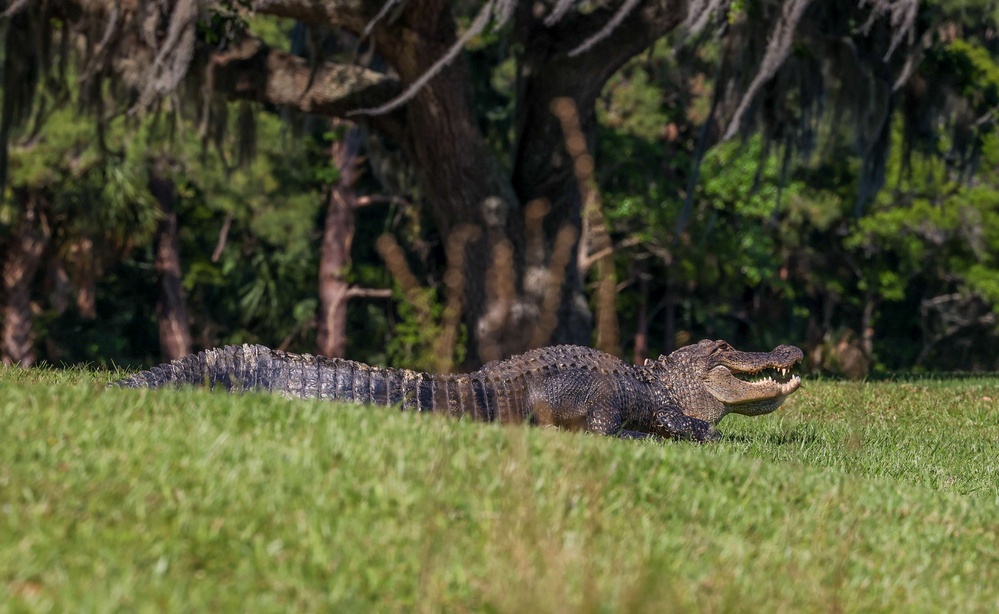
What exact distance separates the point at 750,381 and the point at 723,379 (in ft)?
0.61

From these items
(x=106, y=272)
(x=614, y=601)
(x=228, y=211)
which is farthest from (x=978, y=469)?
(x=106, y=272)

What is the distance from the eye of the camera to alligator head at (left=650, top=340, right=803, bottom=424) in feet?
32.0

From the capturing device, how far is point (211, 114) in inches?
703

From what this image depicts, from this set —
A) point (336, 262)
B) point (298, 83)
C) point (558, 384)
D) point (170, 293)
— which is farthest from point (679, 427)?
point (336, 262)

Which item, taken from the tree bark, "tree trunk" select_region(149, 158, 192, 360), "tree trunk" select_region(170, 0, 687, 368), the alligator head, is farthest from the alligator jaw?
"tree trunk" select_region(149, 158, 192, 360)

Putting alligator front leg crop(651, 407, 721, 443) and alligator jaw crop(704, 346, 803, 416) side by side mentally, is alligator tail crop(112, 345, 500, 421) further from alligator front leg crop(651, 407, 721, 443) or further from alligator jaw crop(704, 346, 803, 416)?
alligator jaw crop(704, 346, 803, 416)

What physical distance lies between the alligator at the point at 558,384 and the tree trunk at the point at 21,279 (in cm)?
2428

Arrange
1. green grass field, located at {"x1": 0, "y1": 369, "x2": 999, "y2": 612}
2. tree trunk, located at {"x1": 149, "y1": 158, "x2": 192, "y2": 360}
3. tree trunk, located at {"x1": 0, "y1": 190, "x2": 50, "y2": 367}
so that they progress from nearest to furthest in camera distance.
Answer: green grass field, located at {"x1": 0, "y1": 369, "x2": 999, "y2": 612} → tree trunk, located at {"x1": 0, "y1": 190, "x2": 50, "y2": 367} → tree trunk, located at {"x1": 149, "y1": 158, "x2": 192, "y2": 360}

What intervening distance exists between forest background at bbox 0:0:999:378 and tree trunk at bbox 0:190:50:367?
78 mm

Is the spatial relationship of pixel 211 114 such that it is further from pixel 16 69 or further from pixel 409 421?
pixel 409 421

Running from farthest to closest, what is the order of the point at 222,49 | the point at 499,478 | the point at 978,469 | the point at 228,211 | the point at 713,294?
the point at 713,294
the point at 228,211
the point at 222,49
the point at 978,469
the point at 499,478

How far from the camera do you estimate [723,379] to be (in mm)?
9875

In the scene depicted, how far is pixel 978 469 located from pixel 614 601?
5.15 m

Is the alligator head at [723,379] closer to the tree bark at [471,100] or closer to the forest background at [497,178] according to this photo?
the forest background at [497,178]
